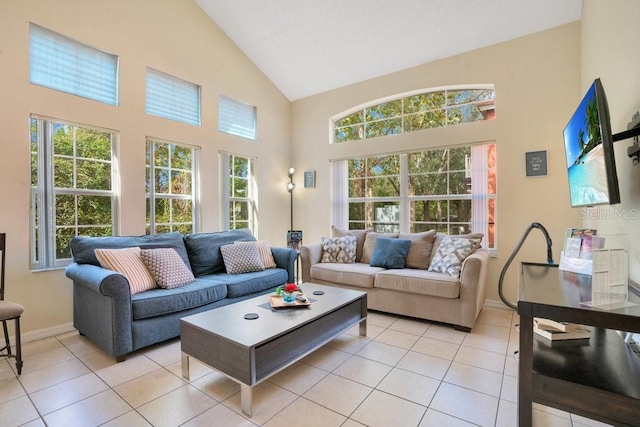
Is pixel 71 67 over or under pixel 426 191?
over

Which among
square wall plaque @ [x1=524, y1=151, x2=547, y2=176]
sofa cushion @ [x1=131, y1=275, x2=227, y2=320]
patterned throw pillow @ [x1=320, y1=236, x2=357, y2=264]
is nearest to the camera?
sofa cushion @ [x1=131, y1=275, x2=227, y2=320]

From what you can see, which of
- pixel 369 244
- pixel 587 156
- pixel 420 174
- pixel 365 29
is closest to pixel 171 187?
pixel 369 244

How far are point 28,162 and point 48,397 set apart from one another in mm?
1987

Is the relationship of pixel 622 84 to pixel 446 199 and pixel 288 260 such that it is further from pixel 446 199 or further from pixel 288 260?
pixel 288 260

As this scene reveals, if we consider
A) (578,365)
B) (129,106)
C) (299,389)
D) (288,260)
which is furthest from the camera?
(288,260)

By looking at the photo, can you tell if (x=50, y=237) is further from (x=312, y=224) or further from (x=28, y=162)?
(x=312, y=224)

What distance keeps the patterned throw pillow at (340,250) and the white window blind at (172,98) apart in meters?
2.35

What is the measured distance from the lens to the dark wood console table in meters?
1.09

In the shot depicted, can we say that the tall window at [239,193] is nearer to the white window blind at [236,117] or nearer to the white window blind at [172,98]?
the white window blind at [236,117]

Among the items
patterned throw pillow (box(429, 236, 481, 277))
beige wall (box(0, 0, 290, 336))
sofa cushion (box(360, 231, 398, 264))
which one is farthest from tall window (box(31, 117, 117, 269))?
patterned throw pillow (box(429, 236, 481, 277))

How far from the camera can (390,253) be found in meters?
3.69

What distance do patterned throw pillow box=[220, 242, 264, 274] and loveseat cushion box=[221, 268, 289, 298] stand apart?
2.7 inches

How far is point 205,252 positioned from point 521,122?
384 cm

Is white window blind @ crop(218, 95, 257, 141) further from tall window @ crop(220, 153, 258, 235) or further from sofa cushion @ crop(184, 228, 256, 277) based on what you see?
sofa cushion @ crop(184, 228, 256, 277)
